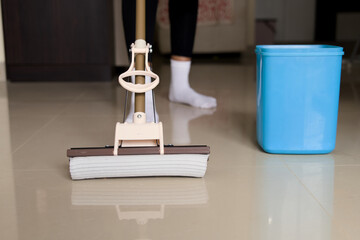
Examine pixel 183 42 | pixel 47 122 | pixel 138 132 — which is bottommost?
pixel 47 122

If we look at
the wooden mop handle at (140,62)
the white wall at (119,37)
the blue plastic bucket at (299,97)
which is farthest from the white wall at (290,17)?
the wooden mop handle at (140,62)

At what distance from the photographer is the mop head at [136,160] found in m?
1.01

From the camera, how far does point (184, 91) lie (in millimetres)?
1920

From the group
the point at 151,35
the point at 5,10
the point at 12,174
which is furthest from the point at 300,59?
the point at 5,10

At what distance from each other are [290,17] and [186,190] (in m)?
6.03

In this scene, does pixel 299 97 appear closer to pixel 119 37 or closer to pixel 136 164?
pixel 136 164

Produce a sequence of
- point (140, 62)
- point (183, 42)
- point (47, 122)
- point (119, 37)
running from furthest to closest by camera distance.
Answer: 1. point (119, 37)
2. point (183, 42)
3. point (47, 122)
4. point (140, 62)

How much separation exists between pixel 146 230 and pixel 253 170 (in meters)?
0.39

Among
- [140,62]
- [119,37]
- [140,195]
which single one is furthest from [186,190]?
[119,37]

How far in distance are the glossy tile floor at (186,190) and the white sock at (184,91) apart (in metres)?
0.17

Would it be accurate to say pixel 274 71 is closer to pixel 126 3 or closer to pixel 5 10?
pixel 126 3

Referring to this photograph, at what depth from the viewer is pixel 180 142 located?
135cm

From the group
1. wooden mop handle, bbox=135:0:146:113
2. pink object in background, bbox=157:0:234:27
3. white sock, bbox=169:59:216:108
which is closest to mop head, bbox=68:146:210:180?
wooden mop handle, bbox=135:0:146:113

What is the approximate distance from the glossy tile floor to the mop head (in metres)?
0.03
